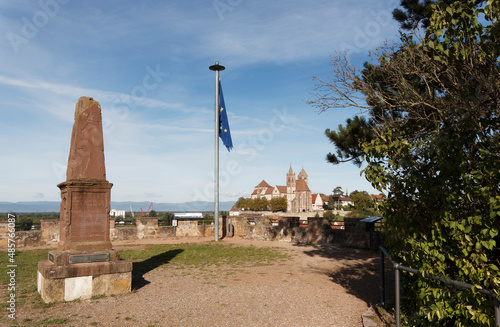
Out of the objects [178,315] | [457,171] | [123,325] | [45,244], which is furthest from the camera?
[45,244]

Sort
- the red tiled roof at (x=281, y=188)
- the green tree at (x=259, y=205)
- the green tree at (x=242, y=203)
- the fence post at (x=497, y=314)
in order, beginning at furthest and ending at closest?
the red tiled roof at (x=281, y=188)
the green tree at (x=242, y=203)
the green tree at (x=259, y=205)
the fence post at (x=497, y=314)

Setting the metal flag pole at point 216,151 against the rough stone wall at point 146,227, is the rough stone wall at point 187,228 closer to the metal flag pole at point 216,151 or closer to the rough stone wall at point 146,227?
the rough stone wall at point 146,227

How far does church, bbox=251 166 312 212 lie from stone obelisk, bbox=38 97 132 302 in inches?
4241

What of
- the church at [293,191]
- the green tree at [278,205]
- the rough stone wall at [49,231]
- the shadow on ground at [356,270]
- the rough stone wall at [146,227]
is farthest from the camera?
the church at [293,191]

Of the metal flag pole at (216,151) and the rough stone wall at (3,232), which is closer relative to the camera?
the rough stone wall at (3,232)

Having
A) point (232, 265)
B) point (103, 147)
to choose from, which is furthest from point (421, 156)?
point (232, 265)

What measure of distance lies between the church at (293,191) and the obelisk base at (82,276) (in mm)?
107753

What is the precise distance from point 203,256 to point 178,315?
6447 millimetres

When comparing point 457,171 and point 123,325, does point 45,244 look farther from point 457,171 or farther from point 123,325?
point 457,171

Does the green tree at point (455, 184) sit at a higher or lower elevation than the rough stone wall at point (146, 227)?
higher

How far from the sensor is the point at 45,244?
15523 mm

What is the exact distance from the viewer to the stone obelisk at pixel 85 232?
6.29 meters

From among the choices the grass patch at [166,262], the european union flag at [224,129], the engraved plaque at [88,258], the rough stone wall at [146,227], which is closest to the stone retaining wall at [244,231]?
the rough stone wall at [146,227]

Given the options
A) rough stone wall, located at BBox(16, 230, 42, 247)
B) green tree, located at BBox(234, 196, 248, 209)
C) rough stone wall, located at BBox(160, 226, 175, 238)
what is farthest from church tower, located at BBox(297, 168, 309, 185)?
rough stone wall, located at BBox(16, 230, 42, 247)
